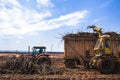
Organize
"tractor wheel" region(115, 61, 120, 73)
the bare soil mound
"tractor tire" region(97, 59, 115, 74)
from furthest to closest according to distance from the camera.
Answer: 1. "tractor wheel" region(115, 61, 120, 73)
2. "tractor tire" region(97, 59, 115, 74)
3. the bare soil mound

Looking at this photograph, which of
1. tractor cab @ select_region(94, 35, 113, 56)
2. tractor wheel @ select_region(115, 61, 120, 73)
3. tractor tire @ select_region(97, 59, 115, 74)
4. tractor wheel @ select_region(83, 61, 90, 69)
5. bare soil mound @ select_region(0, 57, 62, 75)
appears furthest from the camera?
tractor wheel @ select_region(83, 61, 90, 69)

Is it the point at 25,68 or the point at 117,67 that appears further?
the point at 117,67

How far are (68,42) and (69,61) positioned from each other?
6.32 ft

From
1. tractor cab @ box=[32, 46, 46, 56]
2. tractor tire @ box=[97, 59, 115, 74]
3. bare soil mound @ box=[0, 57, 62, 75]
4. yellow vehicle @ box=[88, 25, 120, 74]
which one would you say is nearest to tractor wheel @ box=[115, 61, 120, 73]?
yellow vehicle @ box=[88, 25, 120, 74]

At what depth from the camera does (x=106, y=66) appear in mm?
17062

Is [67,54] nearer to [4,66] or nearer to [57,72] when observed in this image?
[57,72]

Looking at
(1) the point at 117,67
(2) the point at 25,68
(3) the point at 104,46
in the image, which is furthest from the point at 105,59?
(2) the point at 25,68

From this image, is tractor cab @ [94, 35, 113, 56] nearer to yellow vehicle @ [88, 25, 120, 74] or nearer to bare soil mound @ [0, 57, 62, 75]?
yellow vehicle @ [88, 25, 120, 74]

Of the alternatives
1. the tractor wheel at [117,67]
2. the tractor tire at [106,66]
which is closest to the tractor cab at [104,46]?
the tractor tire at [106,66]

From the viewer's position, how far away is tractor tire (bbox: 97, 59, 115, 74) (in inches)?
664

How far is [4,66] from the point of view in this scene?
701 inches

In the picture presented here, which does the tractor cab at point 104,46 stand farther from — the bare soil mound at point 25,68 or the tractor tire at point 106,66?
the bare soil mound at point 25,68

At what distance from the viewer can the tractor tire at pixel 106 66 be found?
1688 cm

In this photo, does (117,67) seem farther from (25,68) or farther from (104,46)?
(25,68)
